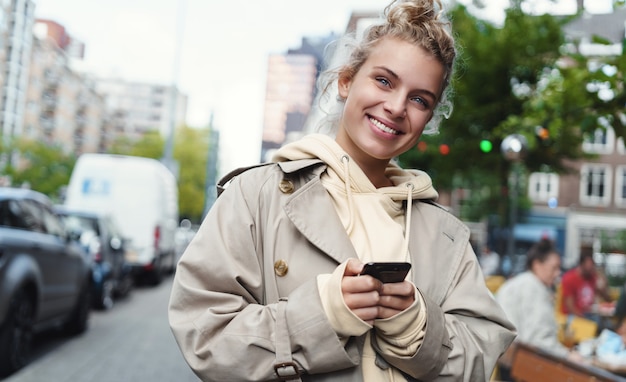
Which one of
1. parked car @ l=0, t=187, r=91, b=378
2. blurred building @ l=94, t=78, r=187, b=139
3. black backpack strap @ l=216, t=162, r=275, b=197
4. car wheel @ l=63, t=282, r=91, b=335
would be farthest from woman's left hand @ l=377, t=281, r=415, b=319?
blurred building @ l=94, t=78, r=187, b=139

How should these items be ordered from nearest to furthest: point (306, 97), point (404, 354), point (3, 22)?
point (404, 354) → point (306, 97) → point (3, 22)

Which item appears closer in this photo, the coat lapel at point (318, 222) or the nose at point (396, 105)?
the coat lapel at point (318, 222)

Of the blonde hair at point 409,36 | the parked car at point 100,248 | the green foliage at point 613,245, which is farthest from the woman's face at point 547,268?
the green foliage at point 613,245

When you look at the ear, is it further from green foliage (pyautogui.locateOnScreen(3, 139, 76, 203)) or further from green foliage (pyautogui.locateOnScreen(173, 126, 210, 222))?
green foliage (pyautogui.locateOnScreen(173, 126, 210, 222))

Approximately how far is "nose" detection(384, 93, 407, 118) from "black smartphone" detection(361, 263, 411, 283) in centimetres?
44

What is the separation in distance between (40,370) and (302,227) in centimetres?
639

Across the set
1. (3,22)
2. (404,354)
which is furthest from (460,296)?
(3,22)

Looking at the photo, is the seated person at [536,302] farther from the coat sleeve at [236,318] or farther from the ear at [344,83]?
the coat sleeve at [236,318]

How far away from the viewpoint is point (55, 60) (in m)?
90.2

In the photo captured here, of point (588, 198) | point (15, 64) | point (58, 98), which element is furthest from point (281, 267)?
point (58, 98)

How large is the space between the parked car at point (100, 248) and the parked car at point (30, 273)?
284 cm

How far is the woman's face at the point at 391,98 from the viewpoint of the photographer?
1745mm

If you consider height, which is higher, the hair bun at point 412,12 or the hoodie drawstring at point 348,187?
the hair bun at point 412,12

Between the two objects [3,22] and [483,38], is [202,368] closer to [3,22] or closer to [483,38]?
[483,38]
